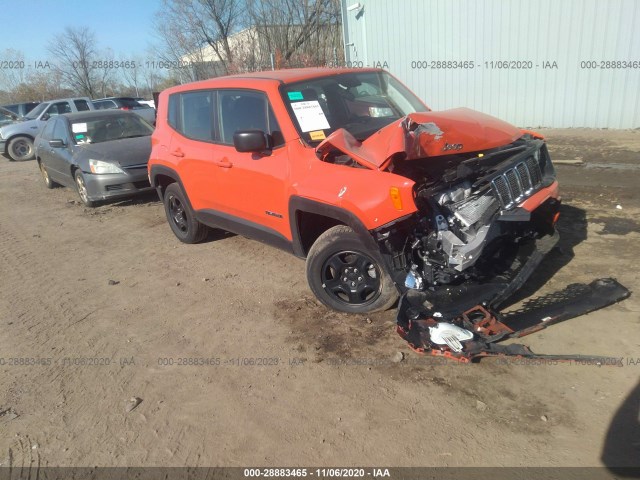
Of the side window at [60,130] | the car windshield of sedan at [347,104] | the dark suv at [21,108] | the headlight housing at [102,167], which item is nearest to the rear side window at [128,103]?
the dark suv at [21,108]

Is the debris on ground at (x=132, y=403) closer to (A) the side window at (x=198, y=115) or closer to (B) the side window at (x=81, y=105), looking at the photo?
(A) the side window at (x=198, y=115)

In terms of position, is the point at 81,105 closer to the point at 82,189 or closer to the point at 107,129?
the point at 107,129

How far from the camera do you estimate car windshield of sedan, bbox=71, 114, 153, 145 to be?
8852mm

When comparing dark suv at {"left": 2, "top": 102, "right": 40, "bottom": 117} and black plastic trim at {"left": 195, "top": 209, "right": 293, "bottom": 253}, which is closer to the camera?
black plastic trim at {"left": 195, "top": 209, "right": 293, "bottom": 253}

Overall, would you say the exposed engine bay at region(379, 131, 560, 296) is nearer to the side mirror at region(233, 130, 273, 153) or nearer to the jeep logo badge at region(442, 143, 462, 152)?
the jeep logo badge at region(442, 143, 462, 152)

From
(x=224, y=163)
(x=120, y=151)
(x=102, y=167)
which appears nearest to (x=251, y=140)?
(x=224, y=163)

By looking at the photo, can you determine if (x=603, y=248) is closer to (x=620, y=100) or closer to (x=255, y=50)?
(x=620, y=100)

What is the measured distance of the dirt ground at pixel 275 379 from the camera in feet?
8.79

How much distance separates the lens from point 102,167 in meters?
8.05

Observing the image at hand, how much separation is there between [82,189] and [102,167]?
837 mm

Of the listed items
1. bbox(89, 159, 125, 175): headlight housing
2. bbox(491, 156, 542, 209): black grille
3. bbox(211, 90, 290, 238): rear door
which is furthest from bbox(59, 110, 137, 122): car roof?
bbox(491, 156, 542, 209): black grille

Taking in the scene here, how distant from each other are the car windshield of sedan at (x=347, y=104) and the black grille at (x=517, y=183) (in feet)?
4.28

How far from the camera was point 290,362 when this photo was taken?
11.5ft

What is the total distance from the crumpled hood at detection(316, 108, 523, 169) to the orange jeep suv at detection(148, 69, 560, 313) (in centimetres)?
1
